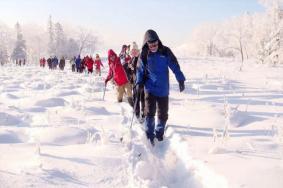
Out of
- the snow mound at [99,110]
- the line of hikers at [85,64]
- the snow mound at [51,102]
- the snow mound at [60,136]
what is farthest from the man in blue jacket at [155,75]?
the line of hikers at [85,64]

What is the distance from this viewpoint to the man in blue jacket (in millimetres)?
6574

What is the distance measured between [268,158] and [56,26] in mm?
94269

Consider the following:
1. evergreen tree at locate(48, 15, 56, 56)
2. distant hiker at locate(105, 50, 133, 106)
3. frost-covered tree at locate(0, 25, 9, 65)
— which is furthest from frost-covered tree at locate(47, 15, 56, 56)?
distant hiker at locate(105, 50, 133, 106)

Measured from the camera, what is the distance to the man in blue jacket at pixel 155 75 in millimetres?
6574

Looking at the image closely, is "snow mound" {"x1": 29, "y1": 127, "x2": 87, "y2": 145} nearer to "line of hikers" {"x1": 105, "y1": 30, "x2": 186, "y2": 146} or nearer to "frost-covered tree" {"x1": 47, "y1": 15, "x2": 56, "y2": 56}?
"line of hikers" {"x1": 105, "y1": 30, "x2": 186, "y2": 146}

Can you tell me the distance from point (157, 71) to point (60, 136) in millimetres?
1963

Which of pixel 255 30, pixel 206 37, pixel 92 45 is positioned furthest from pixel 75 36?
pixel 255 30

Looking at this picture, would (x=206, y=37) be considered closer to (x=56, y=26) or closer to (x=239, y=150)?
(x=56, y=26)

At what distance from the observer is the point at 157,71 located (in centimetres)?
667

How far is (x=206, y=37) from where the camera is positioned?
107375 millimetres

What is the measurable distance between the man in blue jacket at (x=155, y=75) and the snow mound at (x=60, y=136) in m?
1.24

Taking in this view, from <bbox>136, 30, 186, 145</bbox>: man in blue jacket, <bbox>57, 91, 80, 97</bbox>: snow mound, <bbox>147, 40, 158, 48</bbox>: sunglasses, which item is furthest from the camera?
<bbox>57, 91, 80, 97</bbox>: snow mound

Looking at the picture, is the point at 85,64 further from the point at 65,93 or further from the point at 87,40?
the point at 87,40

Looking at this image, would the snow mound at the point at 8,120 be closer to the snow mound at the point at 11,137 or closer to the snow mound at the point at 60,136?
the snow mound at the point at 11,137
